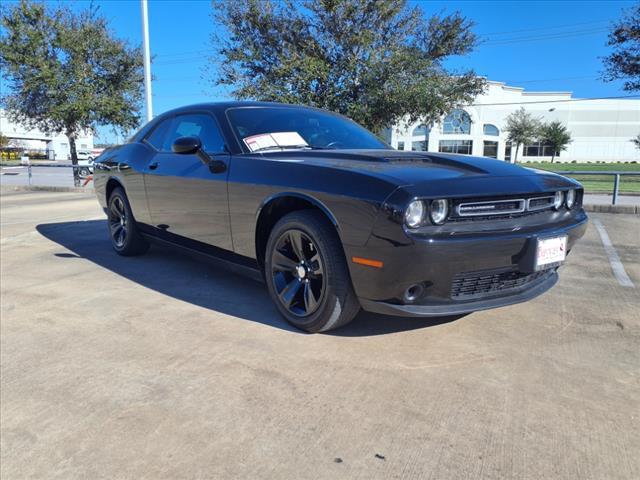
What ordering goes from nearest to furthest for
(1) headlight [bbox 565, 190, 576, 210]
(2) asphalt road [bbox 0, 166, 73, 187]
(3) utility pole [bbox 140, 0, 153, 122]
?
(1) headlight [bbox 565, 190, 576, 210]
(3) utility pole [bbox 140, 0, 153, 122]
(2) asphalt road [bbox 0, 166, 73, 187]

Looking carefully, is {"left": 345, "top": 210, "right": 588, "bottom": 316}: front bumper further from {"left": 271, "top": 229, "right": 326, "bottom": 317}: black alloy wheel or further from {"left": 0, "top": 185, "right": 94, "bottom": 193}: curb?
{"left": 0, "top": 185, "right": 94, "bottom": 193}: curb

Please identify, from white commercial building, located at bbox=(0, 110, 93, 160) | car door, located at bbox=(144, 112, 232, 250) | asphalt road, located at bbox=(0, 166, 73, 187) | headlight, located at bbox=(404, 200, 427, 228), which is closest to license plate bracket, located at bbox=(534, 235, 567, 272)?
headlight, located at bbox=(404, 200, 427, 228)

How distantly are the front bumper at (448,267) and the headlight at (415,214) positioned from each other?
0.23 feet

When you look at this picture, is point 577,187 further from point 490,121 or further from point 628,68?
point 490,121

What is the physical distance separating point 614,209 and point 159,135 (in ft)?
27.9

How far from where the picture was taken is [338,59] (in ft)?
51.8

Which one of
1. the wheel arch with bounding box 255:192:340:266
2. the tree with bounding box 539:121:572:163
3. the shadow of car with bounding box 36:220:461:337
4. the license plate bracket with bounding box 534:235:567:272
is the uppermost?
the tree with bounding box 539:121:572:163

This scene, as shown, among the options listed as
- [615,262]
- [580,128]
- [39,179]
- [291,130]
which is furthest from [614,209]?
[580,128]

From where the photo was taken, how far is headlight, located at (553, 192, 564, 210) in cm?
295

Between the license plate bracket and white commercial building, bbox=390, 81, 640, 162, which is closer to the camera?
the license plate bracket

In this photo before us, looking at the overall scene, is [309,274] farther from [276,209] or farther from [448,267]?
[448,267]

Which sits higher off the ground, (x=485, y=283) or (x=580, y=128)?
(x=580, y=128)

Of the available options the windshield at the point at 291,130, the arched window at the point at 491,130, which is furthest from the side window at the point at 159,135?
the arched window at the point at 491,130

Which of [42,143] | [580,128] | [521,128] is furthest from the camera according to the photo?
[42,143]
